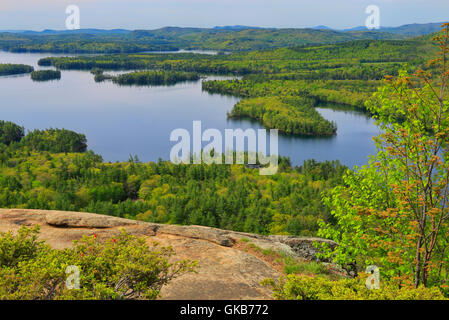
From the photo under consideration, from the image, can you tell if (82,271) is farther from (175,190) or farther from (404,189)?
(175,190)

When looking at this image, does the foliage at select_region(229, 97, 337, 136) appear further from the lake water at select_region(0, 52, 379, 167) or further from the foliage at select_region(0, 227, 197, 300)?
the foliage at select_region(0, 227, 197, 300)

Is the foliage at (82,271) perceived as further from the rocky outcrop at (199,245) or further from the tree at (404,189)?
Result: the tree at (404,189)

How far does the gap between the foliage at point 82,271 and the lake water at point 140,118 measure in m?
78.6

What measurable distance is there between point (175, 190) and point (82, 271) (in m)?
49.9

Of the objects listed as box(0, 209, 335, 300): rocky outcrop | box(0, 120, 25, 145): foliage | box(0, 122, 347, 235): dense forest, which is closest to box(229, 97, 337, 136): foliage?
box(0, 122, 347, 235): dense forest

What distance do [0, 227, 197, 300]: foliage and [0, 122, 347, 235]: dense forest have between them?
29822mm

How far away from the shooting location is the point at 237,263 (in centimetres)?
1593

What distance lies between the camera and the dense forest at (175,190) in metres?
48.8

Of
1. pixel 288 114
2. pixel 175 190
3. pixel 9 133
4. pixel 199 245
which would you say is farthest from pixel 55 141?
pixel 199 245

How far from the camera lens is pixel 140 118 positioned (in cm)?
12475

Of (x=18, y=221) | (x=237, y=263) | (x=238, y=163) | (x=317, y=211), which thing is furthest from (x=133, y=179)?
(x=237, y=263)

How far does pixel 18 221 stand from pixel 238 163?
190 ft

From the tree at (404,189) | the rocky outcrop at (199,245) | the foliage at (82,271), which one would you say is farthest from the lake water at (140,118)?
the foliage at (82,271)
